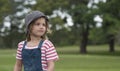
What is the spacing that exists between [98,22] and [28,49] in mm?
52234

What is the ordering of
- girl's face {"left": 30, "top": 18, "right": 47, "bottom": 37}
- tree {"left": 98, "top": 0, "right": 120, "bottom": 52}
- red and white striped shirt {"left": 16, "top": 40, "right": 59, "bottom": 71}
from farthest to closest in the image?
1. tree {"left": 98, "top": 0, "right": 120, "bottom": 52}
2. girl's face {"left": 30, "top": 18, "right": 47, "bottom": 37}
3. red and white striped shirt {"left": 16, "top": 40, "right": 59, "bottom": 71}

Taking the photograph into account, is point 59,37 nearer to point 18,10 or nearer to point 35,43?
point 18,10

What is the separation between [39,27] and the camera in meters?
4.87

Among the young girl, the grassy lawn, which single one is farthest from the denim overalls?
the grassy lawn

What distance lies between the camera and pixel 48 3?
6012 cm

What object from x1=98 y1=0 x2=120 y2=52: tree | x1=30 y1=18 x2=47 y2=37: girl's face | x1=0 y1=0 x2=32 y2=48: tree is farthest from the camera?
x1=0 y1=0 x2=32 y2=48: tree

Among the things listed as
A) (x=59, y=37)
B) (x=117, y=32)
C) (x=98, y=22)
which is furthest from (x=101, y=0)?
(x=59, y=37)

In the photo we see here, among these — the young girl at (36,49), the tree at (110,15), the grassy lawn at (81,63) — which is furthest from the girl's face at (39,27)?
the tree at (110,15)

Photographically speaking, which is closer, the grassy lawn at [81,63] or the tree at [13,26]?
the grassy lawn at [81,63]

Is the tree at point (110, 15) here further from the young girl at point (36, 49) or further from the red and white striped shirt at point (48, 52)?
the red and white striped shirt at point (48, 52)

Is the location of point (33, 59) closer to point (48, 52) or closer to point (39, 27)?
point (48, 52)

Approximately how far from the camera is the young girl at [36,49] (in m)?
4.77

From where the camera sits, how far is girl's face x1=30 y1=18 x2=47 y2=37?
4.86 metres

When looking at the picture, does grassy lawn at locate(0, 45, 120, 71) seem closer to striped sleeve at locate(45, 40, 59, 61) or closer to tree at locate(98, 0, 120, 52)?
tree at locate(98, 0, 120, 52)
